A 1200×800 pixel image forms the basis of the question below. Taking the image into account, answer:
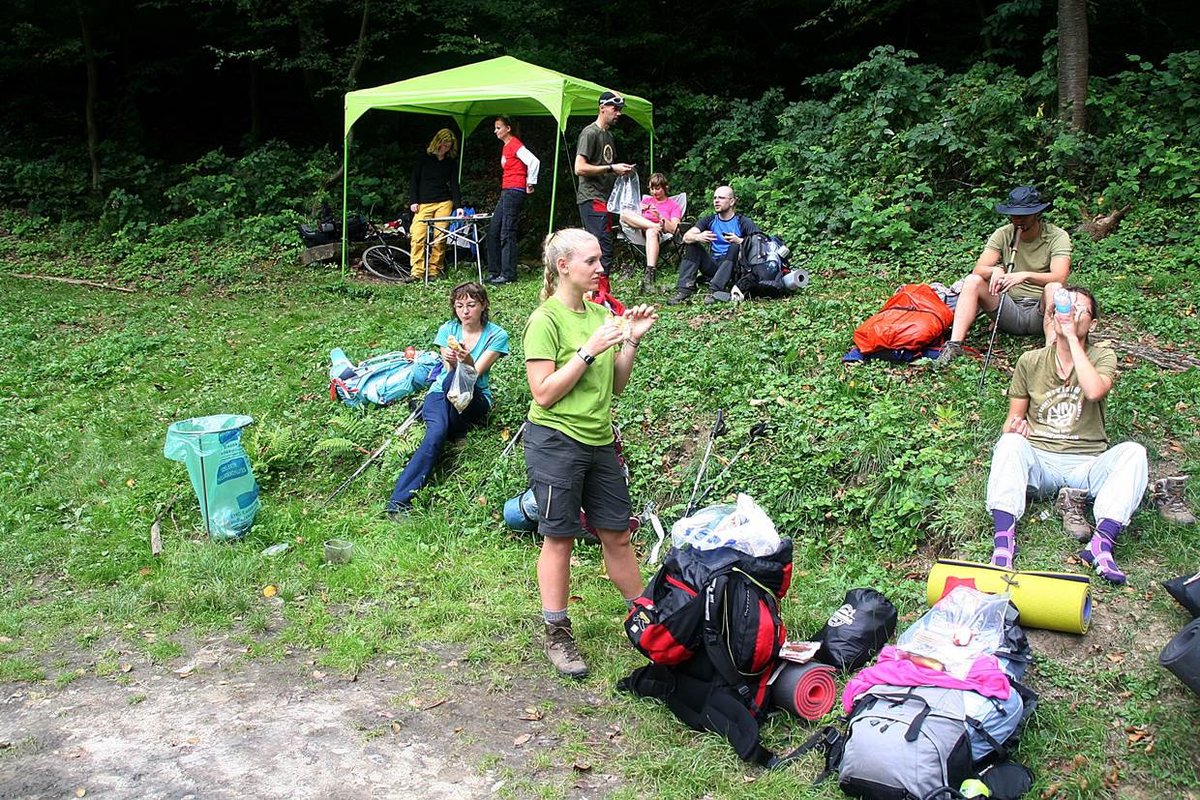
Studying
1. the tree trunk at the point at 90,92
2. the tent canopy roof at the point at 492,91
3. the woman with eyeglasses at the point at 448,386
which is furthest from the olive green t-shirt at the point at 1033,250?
the tree trunk at the point at 90,92

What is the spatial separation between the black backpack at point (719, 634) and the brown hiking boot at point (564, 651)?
19.0 inches

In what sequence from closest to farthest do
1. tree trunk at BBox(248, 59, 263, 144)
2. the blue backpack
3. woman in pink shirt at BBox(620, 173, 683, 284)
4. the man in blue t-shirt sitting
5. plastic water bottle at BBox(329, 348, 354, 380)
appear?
the blue backpack
plastic water bottle at BBox(329, 348, 354, 380)
the man in blue t-shirt sitting
woman in pink shirt at BBox(620, 173, 683, 284)
tree trunk at BBox(248, 59, 263, 144)

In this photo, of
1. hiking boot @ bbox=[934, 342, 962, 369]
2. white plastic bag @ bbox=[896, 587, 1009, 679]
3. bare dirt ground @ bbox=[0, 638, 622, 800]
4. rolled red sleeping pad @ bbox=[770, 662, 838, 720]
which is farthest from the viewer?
hiking boot @ bbox=[934, 342, 962, 369]

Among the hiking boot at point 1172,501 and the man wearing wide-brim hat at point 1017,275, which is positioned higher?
the man wearing wide-brim hat at point 1017,275

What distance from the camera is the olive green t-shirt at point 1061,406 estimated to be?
449 centimetres

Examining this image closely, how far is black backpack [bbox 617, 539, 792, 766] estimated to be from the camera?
341 cm

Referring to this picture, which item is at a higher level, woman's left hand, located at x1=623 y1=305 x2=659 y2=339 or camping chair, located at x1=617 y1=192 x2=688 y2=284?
camping chair, located at x1=617 y1=192 x2=688 y2=284

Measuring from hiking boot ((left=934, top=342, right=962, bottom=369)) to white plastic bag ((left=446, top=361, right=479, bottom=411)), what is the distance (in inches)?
112

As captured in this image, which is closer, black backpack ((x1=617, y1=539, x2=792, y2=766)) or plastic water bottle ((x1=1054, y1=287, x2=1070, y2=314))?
black backpack ((x1=617, y1=539, x2=792, y2=766))

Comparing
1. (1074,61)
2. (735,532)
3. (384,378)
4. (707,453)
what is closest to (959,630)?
(735,532)

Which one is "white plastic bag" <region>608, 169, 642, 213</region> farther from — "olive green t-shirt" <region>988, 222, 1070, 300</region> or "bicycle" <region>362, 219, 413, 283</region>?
"olive green t-shirt" <region>988, 222, 1070, 300</region>

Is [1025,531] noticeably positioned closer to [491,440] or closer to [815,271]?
[491,440]

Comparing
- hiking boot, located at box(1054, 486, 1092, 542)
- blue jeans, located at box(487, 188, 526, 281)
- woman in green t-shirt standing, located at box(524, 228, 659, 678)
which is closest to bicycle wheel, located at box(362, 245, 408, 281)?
blue jeans, located at box(487, 188, 526, 281)

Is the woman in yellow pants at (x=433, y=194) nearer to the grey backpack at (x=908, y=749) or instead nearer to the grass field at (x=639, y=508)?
the grass field at (x=639, y=508)
